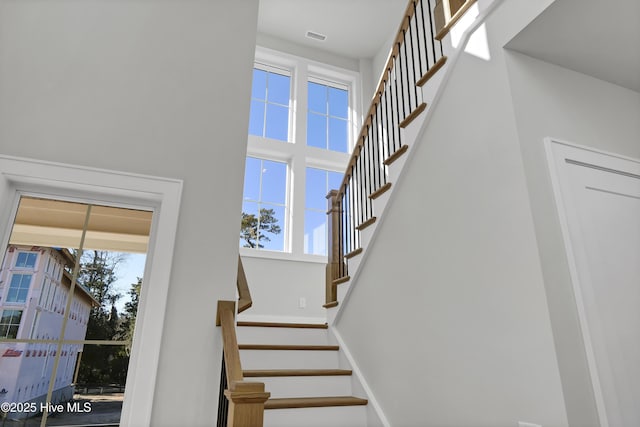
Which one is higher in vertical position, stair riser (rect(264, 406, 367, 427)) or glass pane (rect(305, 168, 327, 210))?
glass pane (rect(305, 168, 327, 210))

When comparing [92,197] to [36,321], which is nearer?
[36,321]

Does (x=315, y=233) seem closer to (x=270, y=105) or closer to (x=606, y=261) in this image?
(x=270, y=105)

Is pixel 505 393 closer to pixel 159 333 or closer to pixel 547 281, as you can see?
pixel 547 281

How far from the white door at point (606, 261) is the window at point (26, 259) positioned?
2607 mm

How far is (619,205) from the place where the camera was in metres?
2.11

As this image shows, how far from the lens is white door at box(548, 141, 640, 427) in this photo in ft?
5.63

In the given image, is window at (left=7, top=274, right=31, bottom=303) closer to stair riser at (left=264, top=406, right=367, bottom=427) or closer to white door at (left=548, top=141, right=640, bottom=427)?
stair riser at (left=264, top=406, right=367, bottom=427)

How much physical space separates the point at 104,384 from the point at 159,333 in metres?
0.37

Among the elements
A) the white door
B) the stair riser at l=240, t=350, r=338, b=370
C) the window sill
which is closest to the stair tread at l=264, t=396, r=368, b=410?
the stair riser at l=240, t=350, r=338, b=370

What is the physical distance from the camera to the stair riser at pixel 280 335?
3172 millimetres

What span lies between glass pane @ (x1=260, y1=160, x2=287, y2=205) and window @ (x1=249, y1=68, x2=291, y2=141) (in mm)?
393

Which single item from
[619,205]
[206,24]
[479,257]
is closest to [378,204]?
[479,257]

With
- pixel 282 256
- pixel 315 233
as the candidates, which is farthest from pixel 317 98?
pixel 282 256

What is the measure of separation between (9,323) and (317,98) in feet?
15.4
